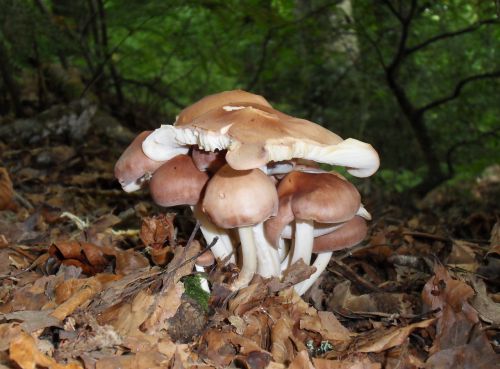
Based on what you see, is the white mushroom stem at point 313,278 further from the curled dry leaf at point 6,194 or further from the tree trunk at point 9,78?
the tree trunk at point 9,78

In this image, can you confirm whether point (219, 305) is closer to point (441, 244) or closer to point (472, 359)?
point (472, 359)

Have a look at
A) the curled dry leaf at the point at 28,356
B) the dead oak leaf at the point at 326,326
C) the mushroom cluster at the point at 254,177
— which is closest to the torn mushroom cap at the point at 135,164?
the mushroom cluster at the point at 254,177

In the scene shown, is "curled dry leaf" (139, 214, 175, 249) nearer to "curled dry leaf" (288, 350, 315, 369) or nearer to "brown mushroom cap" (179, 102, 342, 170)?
"brown mushroom cap" (179, 102, 342, 170)

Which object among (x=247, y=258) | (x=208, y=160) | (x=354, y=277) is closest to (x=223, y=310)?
(x=247, y=258)

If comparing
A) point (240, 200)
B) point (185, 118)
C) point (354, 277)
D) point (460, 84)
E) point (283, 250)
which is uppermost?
point (185, 118)

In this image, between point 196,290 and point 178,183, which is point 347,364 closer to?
point 196,290
